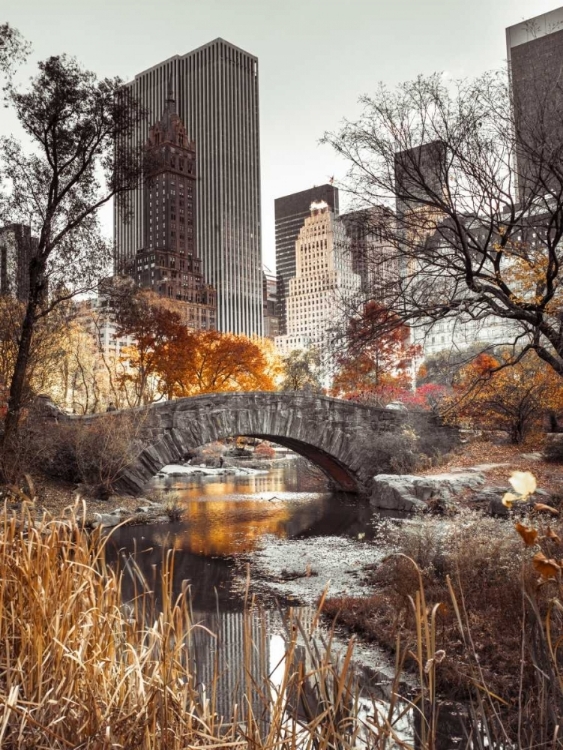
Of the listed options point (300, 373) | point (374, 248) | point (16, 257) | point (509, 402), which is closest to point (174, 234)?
point (300, 373)

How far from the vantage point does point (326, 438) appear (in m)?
17.5

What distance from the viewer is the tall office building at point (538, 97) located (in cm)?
828

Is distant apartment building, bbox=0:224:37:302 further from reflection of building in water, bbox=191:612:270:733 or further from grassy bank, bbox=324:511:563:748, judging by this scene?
grassy bank, bbox=324:511:563:748

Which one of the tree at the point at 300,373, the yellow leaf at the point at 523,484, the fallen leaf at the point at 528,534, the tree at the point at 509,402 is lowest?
the fallen leaf at the point at 528,534

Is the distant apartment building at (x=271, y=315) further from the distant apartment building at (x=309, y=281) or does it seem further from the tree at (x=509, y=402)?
the tree at (x=509, y=402)

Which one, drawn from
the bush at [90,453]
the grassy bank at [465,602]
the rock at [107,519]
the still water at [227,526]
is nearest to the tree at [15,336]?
the bush at [90,453]

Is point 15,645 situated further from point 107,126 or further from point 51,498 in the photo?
point 107,126

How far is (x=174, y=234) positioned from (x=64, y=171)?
55824 mm

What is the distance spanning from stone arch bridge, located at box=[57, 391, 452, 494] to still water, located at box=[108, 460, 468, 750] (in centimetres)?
115

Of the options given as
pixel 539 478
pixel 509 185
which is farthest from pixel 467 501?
pixel 509 185

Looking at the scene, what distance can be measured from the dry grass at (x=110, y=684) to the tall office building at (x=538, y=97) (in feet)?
22.9

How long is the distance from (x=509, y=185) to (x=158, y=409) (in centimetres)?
946

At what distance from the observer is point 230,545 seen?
36.2 feet

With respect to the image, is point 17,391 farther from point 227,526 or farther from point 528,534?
point 528,534
